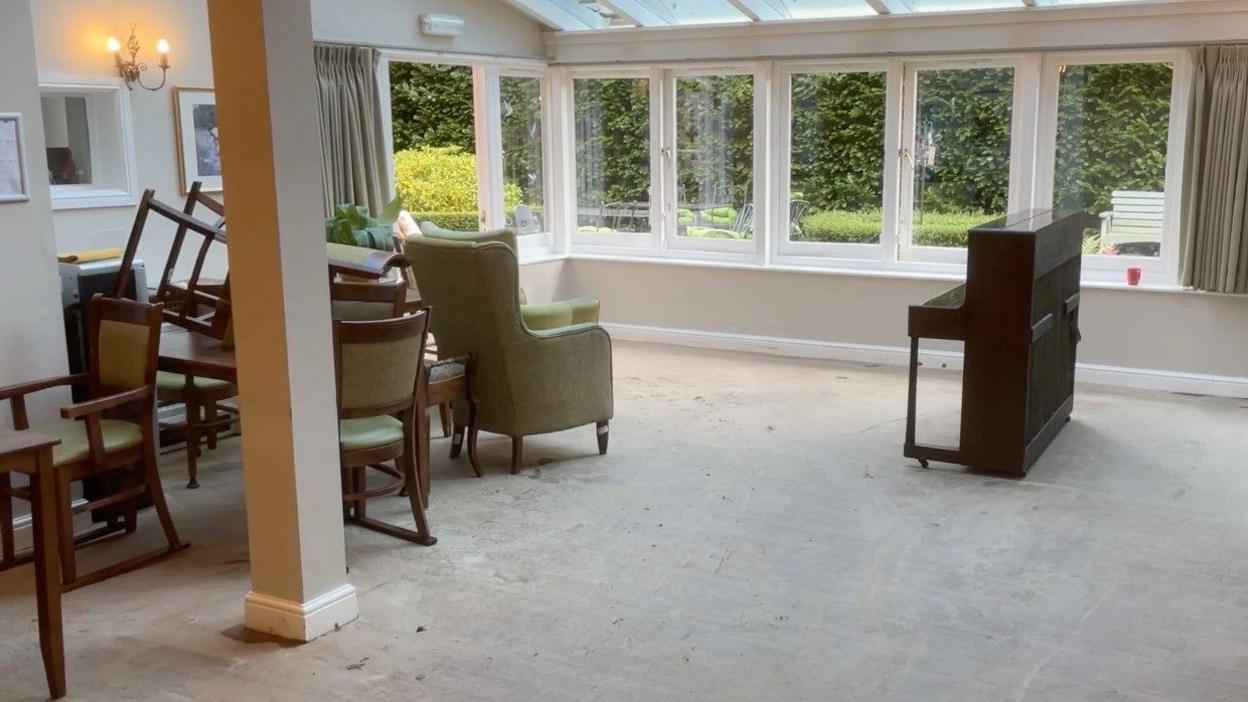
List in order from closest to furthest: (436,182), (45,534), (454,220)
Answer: (45,534)
(454,220)
(436,182)

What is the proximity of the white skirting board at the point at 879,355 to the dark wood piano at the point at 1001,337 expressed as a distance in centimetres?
174

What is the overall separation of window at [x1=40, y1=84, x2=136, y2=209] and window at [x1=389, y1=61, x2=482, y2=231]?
5869 mm

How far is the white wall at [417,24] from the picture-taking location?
6.82 meters

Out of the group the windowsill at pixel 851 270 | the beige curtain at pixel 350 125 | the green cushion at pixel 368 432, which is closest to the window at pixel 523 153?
the windowsill at pixel 851 270

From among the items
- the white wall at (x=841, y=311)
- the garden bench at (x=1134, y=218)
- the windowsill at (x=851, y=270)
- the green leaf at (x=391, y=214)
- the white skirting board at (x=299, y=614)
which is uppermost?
the green leaf at (x=391, y=214)

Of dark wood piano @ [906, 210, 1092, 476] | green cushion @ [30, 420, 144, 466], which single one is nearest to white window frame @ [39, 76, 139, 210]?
green cushion @ [30, 420, 144, 466]

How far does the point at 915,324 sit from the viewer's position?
516 cm

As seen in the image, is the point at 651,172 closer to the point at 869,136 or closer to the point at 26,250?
the point at 869,136

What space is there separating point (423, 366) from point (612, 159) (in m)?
4.45

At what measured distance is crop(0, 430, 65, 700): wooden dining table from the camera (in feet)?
9.79

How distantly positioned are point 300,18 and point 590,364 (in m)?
2.41

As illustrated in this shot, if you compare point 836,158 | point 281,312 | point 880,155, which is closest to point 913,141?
point 880,155

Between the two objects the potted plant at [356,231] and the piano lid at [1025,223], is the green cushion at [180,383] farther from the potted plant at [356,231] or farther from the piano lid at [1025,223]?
the piano lid at [1025,223]

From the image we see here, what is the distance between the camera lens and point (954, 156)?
7.27 metres
